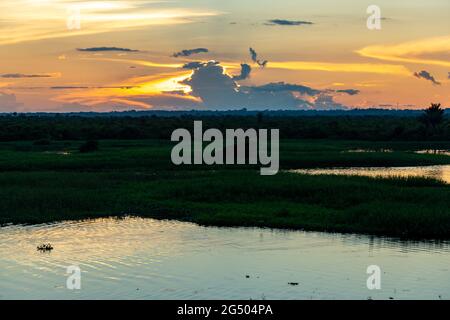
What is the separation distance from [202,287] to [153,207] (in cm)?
1451

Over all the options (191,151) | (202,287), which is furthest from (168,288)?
(191,151)

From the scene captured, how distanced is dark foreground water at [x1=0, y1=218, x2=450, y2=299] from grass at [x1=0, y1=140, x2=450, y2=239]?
181 centimetres

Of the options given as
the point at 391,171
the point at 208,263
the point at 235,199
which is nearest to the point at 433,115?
the point at 391,171

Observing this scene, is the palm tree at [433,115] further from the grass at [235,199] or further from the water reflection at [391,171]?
the grass at [235,199]

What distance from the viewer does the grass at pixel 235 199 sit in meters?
30.7

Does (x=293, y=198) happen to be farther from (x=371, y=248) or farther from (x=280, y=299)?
(x=280, y=299)

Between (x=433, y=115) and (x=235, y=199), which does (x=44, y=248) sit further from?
(x=433, y=115)

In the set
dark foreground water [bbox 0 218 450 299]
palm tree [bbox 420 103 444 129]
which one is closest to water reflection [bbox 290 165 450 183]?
dark foreground water [bbox 0 218 450 299]

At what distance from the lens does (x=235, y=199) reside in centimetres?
3691

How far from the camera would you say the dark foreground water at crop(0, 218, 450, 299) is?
2069 centimetres

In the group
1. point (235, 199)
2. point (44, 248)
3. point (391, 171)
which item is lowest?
point (391, 171)

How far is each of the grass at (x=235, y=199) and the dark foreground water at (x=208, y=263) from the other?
1.81 metres

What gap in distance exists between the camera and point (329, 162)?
6038 centimetres

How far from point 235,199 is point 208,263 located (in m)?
12.9
